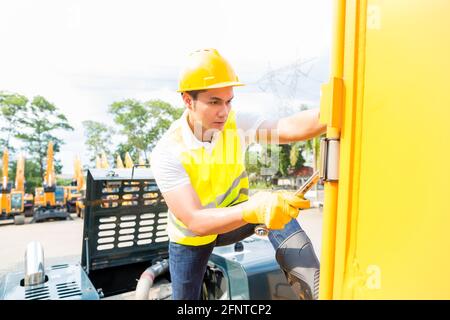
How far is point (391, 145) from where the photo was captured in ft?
2.19

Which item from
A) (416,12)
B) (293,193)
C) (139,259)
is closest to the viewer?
(416,12)

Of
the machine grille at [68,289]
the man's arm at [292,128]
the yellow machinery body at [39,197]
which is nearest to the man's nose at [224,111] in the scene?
the man's arm at [292,128]

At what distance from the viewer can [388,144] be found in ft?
2.20

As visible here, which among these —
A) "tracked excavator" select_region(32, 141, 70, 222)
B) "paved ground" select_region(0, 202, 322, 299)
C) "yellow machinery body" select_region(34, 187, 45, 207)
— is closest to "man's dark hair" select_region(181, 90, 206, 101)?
"paved ground" select_region(0, 202, 322, 299)

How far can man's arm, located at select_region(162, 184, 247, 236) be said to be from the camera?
1.08 metres

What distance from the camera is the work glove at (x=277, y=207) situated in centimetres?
98

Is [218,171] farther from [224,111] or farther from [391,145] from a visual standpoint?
[391,145]

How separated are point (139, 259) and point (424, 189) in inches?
86.2

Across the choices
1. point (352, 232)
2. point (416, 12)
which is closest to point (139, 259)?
point (352, 232)

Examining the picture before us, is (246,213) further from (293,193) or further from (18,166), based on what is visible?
(18,166)

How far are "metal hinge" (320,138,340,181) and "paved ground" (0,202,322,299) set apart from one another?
4303 mm

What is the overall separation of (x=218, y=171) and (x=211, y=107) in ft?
1.01

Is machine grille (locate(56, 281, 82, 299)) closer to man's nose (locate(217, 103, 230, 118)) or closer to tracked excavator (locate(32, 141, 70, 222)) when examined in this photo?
man's nose (locate(217, 103, 230, 118))

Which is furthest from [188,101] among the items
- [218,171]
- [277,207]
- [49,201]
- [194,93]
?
[49,201]
